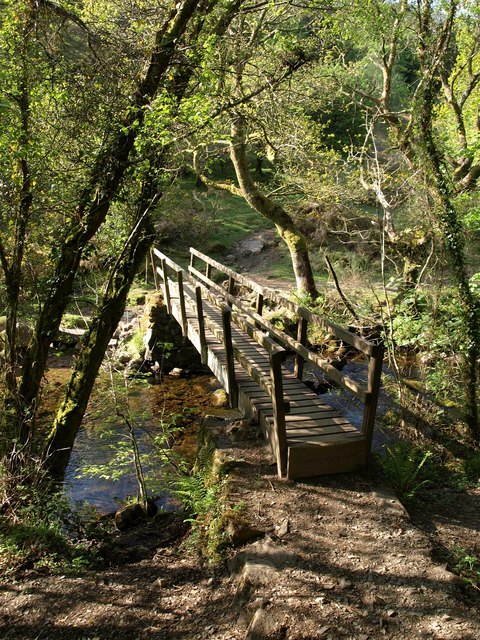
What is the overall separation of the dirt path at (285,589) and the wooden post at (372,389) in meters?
0.67

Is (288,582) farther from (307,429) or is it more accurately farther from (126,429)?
(126,429)

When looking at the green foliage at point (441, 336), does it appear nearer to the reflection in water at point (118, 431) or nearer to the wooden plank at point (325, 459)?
the wooden plank at point (325, 459)

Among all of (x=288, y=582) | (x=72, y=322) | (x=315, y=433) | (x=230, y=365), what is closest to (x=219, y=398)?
(x=230, y=365)

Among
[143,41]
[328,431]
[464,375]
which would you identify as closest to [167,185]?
[143,41]

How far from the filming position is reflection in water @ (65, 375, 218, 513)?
710 centimetres

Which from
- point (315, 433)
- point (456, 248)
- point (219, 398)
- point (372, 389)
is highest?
point (456, 248)

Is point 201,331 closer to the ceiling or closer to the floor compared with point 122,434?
closer to the ceiling

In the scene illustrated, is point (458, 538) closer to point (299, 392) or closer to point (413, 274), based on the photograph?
point (299, 392)

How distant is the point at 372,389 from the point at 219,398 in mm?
5556

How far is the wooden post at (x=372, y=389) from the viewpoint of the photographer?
16.1 ft

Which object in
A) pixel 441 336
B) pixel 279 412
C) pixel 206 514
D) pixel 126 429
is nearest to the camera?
pixel 206 514

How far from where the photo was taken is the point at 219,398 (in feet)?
33.5

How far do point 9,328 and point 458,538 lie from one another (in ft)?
17.9

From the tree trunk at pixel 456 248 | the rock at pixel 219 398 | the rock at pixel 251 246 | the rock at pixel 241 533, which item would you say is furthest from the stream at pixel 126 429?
the rock at pixel 251 246
